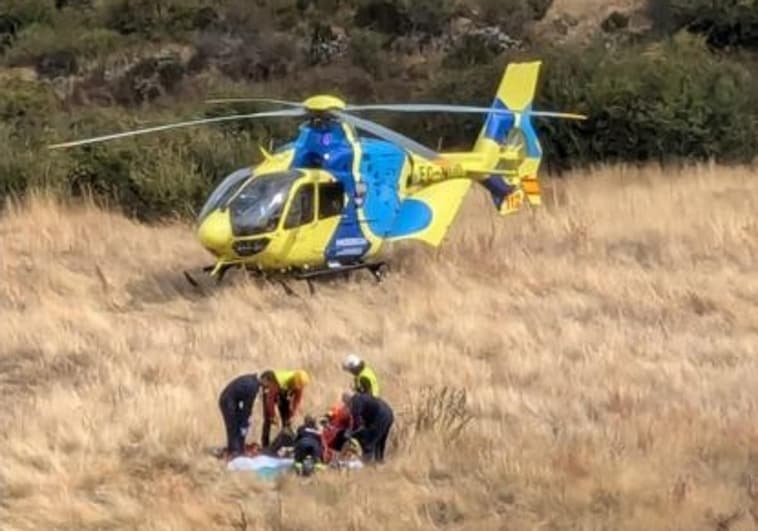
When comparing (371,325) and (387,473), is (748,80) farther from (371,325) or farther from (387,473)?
(387,473)

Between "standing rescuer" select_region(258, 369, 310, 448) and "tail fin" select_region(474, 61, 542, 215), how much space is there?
390 inches

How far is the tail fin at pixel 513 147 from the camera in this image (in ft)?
65.1

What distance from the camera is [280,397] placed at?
9930 millimetres

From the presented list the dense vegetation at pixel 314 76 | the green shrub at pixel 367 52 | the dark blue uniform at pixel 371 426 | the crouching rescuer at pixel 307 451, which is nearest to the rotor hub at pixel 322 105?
the dense vegetation at pixel 314 76

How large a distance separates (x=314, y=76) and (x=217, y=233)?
28.6 metres

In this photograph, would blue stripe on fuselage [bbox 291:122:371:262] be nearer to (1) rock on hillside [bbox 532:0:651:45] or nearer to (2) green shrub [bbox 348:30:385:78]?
(2) green shrub [bbox 348:30:385:78]

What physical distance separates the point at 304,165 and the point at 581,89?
45.6 ft

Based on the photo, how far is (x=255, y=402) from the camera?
10.6 metres

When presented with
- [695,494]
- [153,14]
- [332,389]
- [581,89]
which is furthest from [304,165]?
[153,14]

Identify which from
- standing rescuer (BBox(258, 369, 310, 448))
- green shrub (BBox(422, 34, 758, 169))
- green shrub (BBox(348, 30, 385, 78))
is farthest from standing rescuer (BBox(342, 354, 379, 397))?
green shrub (BBox(348, 30, 385, 78))

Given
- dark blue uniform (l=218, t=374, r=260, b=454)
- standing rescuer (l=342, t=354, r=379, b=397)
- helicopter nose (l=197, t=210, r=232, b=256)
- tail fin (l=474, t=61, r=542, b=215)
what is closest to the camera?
dark blue uniform (l=218, t=374, r=260, b=454)

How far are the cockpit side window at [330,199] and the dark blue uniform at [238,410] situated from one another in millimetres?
6734

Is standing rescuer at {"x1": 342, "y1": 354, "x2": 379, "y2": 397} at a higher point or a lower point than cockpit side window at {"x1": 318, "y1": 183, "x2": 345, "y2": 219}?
higher

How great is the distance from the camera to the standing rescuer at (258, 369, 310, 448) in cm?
988
